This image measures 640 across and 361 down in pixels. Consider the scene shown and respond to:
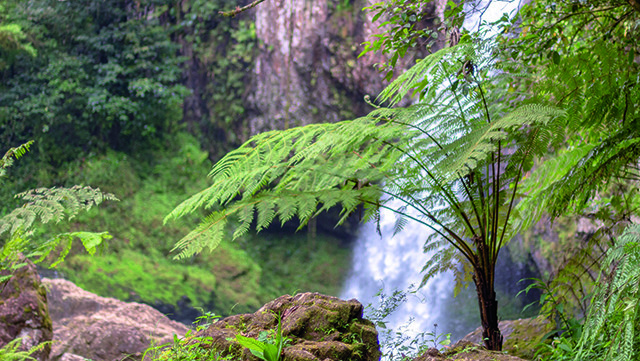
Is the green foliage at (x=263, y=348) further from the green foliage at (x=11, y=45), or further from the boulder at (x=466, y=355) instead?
the green foliage at (x=11, y=45)

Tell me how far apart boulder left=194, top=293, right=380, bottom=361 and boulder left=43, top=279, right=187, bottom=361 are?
1318 mm

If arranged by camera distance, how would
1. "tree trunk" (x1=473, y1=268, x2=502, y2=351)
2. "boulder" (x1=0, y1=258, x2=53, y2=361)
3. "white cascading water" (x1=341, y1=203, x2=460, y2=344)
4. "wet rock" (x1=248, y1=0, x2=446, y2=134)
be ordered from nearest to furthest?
"tree trunk" (x1=473, y1=268, x2=502, y2=351) → "boulder" (x1=0, y1=258, x2=53, y2=361) → "white cascading water" (x1=341, y1=203, x2=460, y2=344) → "wet rock" (x1=248, y1=0, x2=446, y2=134)

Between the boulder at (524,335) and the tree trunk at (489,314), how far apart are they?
637 mm

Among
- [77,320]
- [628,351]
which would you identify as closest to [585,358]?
[628,351]

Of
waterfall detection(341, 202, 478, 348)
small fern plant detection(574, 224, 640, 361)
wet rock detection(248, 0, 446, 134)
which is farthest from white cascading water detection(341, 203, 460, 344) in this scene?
small fern plant detection(574, 224, 640, 361)

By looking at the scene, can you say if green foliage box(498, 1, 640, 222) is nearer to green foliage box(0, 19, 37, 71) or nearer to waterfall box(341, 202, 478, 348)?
waterfall box(341, 202, 478, 348)

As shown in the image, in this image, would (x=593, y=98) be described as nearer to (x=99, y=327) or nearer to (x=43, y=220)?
(x=43, y=220)

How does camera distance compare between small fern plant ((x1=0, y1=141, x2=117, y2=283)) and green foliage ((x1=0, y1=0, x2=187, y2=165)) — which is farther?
green foliage ((x1=0, y1=0, x2=187, y2=165))

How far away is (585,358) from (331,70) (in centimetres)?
742

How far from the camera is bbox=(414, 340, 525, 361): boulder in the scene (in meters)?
1.75

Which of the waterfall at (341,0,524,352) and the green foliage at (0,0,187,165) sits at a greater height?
the green foliage at (0,0,187,165)

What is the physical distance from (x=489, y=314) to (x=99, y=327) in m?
3.10

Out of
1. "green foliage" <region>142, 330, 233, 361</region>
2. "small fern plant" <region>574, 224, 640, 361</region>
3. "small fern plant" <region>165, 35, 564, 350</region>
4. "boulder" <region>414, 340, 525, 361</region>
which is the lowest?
"green foliage" <region>142, 330, 233, 361</region>

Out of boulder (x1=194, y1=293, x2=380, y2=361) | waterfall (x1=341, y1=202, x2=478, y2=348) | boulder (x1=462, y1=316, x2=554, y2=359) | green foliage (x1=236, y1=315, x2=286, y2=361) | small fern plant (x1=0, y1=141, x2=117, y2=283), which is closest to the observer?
green foliage (x1=236, y1=315, x2=286, y2=361)
